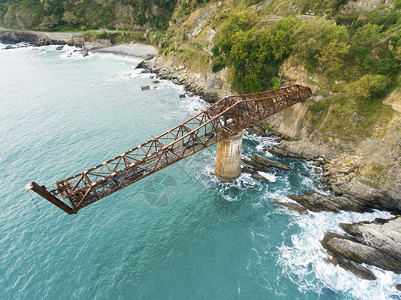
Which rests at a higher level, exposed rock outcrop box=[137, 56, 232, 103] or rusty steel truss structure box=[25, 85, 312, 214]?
rusty steel truss structure box=[25, 85, 312, 214]

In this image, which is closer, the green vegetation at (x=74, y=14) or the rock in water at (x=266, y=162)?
the rock in water at (x=266, y=162)

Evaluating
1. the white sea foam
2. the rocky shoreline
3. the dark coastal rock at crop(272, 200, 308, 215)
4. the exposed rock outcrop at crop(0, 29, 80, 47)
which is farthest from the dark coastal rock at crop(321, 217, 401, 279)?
the exposed rock outcrop at crop(0, 29, 80, 47)

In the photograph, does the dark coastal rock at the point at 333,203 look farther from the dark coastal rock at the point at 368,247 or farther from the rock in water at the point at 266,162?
the rock in water at the point at 266,162

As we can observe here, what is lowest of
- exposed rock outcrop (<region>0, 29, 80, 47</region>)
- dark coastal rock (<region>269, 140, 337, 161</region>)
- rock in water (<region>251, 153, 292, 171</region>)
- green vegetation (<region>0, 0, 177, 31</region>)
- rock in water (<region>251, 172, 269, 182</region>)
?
rock in water (<region>251, 172, 269, 182</region>)

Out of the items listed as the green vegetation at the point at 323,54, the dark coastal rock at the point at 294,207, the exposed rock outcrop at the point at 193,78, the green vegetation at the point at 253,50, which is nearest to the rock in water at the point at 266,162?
the dark coastal rock at the point at 294,207

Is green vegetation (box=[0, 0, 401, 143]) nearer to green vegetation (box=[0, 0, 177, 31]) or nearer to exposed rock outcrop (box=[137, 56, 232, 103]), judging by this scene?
exposed rock outcrop (box=[137, 56, 232, 103])

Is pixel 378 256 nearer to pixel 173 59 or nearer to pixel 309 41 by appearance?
pixel 309 41

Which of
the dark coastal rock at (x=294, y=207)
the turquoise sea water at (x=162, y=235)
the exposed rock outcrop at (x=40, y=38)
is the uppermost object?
the exposed rock outcrop at (x=40, y=38)

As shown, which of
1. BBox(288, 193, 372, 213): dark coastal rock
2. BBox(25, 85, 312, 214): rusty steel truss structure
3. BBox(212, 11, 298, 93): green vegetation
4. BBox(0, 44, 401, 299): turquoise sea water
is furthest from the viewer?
BBox(212, 11, 298, 93): green vegetation
